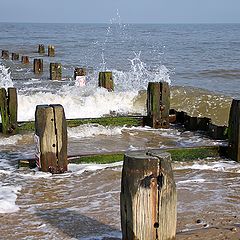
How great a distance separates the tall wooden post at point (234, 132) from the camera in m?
8.13

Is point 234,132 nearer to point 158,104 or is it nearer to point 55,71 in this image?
point 158,104

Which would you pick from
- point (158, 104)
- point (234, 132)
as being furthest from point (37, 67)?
point (234, 132)

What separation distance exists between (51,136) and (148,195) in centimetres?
328

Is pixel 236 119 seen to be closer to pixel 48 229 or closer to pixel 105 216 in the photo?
pixel 105 216

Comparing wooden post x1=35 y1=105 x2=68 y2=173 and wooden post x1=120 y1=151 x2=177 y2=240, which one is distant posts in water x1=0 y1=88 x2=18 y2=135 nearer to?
wooden post x1=35 y1=105 x2=68 y2=173

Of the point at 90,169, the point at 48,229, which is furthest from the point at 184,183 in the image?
the point at 48,229

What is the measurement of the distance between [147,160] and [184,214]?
5.56 ft

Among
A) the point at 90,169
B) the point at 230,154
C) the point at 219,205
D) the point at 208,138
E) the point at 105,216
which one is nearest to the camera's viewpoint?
the point at 105,216

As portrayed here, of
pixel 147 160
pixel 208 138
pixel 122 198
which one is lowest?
pixel 208 138

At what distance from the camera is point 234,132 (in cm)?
830

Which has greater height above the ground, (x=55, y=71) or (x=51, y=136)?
(x=51, y=136)

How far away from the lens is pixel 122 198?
4.63m

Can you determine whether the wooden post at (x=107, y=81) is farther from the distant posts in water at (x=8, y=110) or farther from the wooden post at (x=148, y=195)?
the wooden post at (x=148, y=195)

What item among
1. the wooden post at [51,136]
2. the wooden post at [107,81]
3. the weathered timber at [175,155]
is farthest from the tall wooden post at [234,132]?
the wooden post at [107,81]
